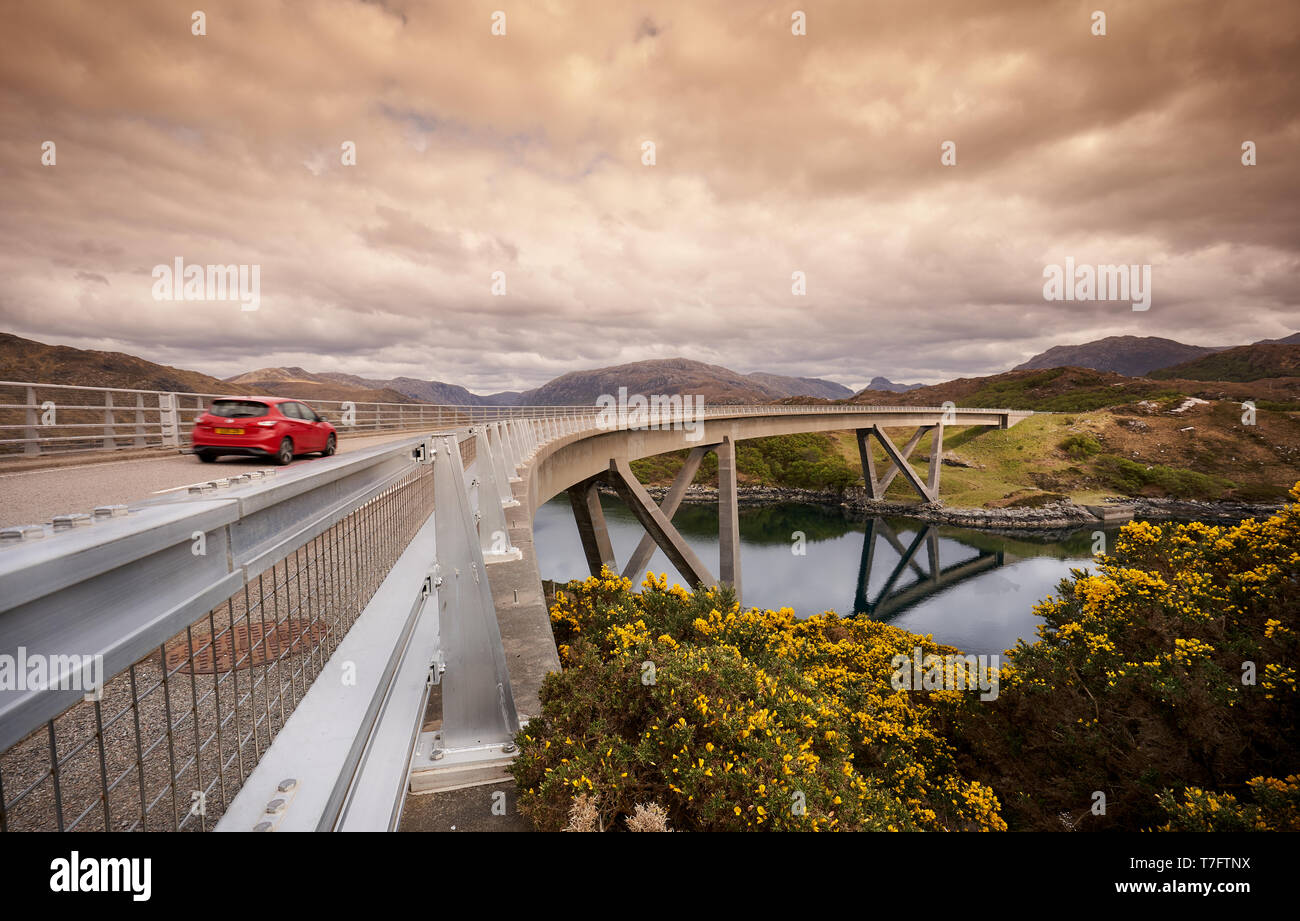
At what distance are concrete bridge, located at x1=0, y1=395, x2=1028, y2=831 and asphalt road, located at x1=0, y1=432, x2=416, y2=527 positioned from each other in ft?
4.61

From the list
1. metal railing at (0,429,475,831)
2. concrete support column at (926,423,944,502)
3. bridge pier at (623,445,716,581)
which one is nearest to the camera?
metal railing at (0,429,475,831)

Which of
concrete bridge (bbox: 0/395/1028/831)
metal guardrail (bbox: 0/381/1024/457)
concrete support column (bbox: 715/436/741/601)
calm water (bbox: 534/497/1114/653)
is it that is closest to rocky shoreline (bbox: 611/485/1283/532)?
calm water (bbox: 534/497/1114/653)

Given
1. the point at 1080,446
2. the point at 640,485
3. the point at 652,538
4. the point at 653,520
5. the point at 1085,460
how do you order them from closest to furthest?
the point at 640,485, the point at 653,520, the point at 652,538, the point at 1085,460, the point at 1080,446

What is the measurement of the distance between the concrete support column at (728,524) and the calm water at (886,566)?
387 cm

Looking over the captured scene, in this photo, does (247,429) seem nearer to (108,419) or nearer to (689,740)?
(108,419)

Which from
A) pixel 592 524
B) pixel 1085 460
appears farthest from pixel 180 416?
pixel 1085 460

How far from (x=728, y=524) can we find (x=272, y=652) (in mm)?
32546

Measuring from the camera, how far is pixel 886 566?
1805 inches

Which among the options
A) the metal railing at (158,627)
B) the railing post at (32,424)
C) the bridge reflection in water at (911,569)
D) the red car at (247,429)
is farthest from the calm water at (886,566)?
the metal railing at (158,627)

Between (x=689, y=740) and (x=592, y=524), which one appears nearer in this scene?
(x=689, y=740)

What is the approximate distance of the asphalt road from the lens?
5.93 meters

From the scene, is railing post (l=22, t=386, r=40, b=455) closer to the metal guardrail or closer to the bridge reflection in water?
the metal guardrail

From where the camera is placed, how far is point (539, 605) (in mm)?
5352
